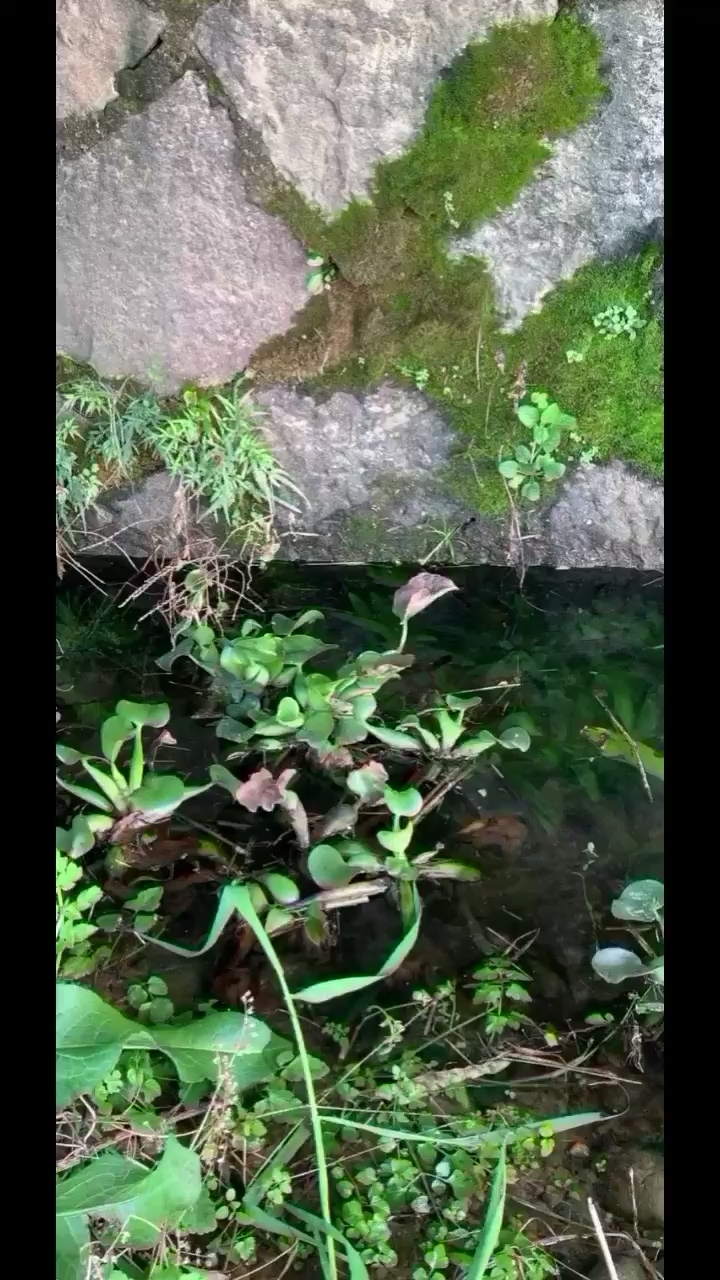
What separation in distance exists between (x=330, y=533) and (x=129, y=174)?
696mm

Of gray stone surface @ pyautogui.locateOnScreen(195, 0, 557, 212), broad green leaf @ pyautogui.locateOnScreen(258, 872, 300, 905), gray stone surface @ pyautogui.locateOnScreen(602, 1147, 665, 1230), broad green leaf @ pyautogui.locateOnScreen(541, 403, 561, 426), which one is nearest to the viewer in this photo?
gray stone surface @ pyautogui.locateOnScreen(602, 1147, 665, 1230)

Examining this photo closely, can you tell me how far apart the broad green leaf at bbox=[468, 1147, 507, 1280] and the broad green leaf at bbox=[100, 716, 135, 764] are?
680 millimetres

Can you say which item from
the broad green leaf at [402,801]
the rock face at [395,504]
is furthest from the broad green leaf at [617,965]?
the rock face at [395,504]

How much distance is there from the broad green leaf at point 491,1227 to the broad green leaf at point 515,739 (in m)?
0.57

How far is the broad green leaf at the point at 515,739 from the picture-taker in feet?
4.20

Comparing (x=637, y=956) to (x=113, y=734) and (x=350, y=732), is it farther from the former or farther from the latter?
(x=113, y=734)

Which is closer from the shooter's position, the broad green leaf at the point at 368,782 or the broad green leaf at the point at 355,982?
the broad green leaf at the point at 355,982

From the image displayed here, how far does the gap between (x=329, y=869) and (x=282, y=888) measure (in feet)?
0.20

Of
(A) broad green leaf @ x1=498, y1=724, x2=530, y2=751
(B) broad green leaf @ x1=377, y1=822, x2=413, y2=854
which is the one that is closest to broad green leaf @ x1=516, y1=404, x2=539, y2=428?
(A) broad green leaf @ x1=498, y1=724, x2=530, y2=751

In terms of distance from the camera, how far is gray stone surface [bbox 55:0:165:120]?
1.42 meters

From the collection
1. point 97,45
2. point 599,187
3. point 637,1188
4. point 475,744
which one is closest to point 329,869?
point 475,744

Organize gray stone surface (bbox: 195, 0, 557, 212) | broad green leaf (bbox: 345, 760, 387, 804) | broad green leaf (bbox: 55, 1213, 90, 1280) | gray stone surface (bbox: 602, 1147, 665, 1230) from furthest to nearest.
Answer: gray stone surface (bbox: 195, 0, 557, 212) < broad green leaf (bbox: 345, 760, 387, 804) < gray stone surface (bbox: 602, 1147, 665, 1230) < broad green leaf (bbox: 55, 1213, 90, 1280)

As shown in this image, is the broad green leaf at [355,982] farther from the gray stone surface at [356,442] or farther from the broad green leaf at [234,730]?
the gray stone surface at [356,442]

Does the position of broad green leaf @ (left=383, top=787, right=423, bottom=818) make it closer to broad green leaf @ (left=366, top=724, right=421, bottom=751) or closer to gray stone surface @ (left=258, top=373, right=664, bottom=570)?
broad green leaf @ (left=366, top=724, right=421, bottom=751)
